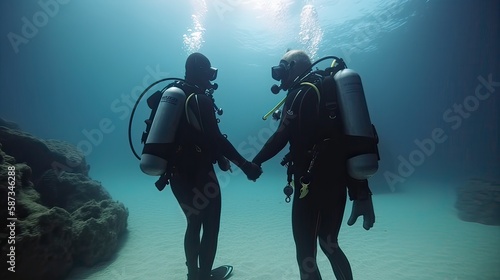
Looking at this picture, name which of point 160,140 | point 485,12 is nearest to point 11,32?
point 160,140

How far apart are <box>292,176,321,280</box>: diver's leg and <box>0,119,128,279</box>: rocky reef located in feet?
16.0

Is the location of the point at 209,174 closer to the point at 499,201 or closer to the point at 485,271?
the point at 485,271

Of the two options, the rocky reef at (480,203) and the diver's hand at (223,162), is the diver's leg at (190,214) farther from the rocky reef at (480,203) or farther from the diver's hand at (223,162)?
the rocky reef at (480,203)

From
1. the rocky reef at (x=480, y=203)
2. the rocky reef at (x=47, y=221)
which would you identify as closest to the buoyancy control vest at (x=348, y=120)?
the rocky reef at (x=47, y=221)

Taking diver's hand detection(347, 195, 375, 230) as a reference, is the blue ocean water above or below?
above

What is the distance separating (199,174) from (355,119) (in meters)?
2.13

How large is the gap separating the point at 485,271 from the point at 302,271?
22.4ft

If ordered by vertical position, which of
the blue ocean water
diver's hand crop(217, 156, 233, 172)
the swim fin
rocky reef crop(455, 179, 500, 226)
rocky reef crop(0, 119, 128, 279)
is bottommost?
rocky reef crop(455, 179, 500, 226)

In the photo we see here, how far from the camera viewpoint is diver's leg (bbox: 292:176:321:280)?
8.75 ft

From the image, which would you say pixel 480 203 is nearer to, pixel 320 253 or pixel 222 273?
pixel 320 253

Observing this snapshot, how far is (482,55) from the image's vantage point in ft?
104

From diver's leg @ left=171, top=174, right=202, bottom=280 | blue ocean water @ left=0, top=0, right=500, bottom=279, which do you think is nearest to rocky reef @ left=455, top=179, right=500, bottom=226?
blue ocean water @ left=0, top=0, right=500, bottom=279

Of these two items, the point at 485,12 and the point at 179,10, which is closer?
the point at 485,12

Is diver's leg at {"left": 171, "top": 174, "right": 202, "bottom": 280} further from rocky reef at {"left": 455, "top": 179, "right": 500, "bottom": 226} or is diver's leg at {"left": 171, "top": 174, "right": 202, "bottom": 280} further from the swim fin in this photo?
rocky reef at {"left": 455, "top": 179, "right": 500, "bottom": 226}
